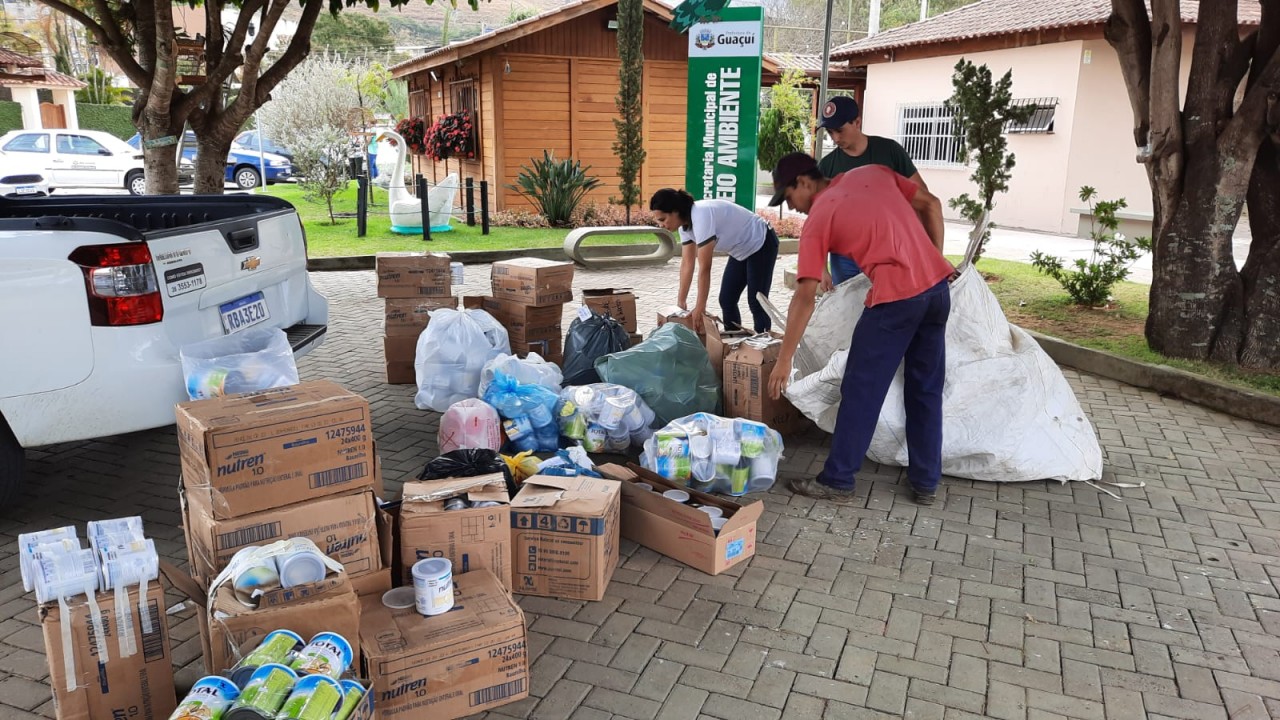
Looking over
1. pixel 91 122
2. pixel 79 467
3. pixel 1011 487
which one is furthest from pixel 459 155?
pixel 91 122

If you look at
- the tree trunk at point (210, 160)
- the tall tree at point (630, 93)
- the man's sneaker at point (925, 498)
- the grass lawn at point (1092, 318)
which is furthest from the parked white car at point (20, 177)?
the man's sneaker at point (925, 498)

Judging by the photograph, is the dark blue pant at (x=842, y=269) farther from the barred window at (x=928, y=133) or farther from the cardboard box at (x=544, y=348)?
the barred window at (x=928, y=133)

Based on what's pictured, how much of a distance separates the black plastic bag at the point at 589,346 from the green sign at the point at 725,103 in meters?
4.67

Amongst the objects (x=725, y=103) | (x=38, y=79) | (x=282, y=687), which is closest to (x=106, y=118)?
(x=38, y=79)

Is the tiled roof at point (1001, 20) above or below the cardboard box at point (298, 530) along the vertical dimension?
above

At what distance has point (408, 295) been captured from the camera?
5977mm

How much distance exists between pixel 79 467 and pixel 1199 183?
760 centimetres

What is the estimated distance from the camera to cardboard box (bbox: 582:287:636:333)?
6.23 m

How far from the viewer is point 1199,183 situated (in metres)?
6.37

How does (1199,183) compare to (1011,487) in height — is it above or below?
above

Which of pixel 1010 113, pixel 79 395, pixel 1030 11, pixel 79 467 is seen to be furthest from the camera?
pixel 1030 11

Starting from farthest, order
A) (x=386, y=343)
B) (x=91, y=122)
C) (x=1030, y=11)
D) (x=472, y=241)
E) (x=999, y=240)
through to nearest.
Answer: (x=91, y=122) → (x=1030, y=11) → (x=999, y=240) → (x=472, y=241) → (x=386, y=343)

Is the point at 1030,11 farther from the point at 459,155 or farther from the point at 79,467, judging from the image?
the point at 79,467

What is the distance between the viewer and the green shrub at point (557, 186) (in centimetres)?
1541
